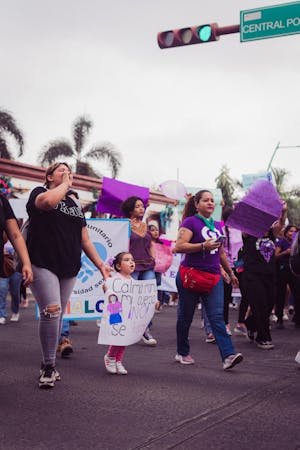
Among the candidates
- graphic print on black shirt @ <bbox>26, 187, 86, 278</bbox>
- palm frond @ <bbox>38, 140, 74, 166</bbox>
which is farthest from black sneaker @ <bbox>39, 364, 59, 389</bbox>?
palm frond @ <bbox>38, 140, 74, 166</bbox>

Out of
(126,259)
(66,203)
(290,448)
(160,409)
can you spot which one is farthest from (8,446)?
(126,259)

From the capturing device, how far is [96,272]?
8922 mm

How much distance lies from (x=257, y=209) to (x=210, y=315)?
4.23 ft

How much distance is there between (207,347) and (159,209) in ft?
71.5

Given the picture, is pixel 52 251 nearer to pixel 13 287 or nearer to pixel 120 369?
pixel 120 369

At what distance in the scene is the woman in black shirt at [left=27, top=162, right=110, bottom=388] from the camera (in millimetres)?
5395

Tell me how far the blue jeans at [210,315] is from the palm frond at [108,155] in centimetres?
2557

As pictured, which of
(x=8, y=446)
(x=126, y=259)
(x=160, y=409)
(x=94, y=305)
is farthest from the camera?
(x=94, y=305)

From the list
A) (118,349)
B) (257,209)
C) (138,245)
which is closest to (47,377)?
(118,349)

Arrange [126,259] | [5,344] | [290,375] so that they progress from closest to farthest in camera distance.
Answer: [290,375] < [126,259] < [5,344]

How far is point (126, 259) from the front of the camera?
6.60 m

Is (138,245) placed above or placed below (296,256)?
above

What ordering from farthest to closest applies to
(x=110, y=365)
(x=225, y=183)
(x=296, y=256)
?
(x=225, y=183)
(x=110, y=365)
(x=296, y=256)

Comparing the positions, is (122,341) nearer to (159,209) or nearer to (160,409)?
(160,409)
